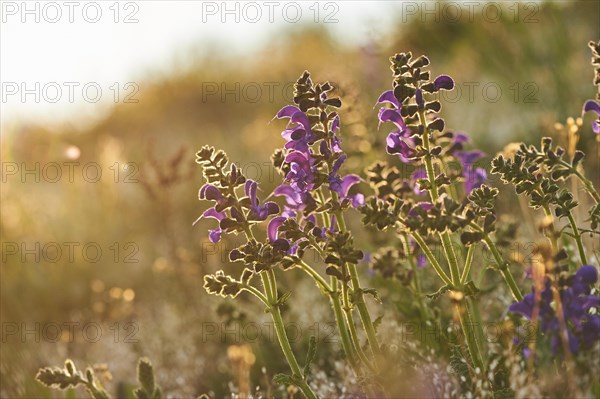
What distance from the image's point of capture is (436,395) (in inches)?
97.3

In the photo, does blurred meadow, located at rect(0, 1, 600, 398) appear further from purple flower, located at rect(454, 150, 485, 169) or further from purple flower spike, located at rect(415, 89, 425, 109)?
purple flower spike, located at rect(415, 89, 425, 109)

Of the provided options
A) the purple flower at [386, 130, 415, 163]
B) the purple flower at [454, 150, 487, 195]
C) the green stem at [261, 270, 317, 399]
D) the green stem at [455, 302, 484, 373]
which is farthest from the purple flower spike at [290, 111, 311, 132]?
the purple flower at [454, 150, 487, 195]

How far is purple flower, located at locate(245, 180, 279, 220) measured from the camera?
2186 mm

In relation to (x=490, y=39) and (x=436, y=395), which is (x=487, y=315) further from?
(x=490, y=39)

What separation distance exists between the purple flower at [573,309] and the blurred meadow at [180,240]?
790 mm

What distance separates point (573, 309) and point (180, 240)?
16.0ft

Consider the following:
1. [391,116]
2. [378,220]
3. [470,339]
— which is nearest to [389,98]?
[391,116]

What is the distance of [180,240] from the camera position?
253 inches

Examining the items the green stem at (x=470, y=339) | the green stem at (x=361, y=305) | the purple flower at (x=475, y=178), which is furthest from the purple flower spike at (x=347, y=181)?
the purple flower at (x=475, y=178)

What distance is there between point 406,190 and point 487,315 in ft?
3.78

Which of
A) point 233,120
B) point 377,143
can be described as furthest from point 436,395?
point 233,120

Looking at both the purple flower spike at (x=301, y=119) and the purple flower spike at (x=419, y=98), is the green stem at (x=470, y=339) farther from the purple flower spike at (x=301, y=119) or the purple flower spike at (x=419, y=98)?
the purple flower spike at (x=301, y=119)

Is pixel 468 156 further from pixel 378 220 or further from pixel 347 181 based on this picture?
pixel 378 220

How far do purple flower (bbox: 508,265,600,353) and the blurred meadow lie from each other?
0.79 meters
